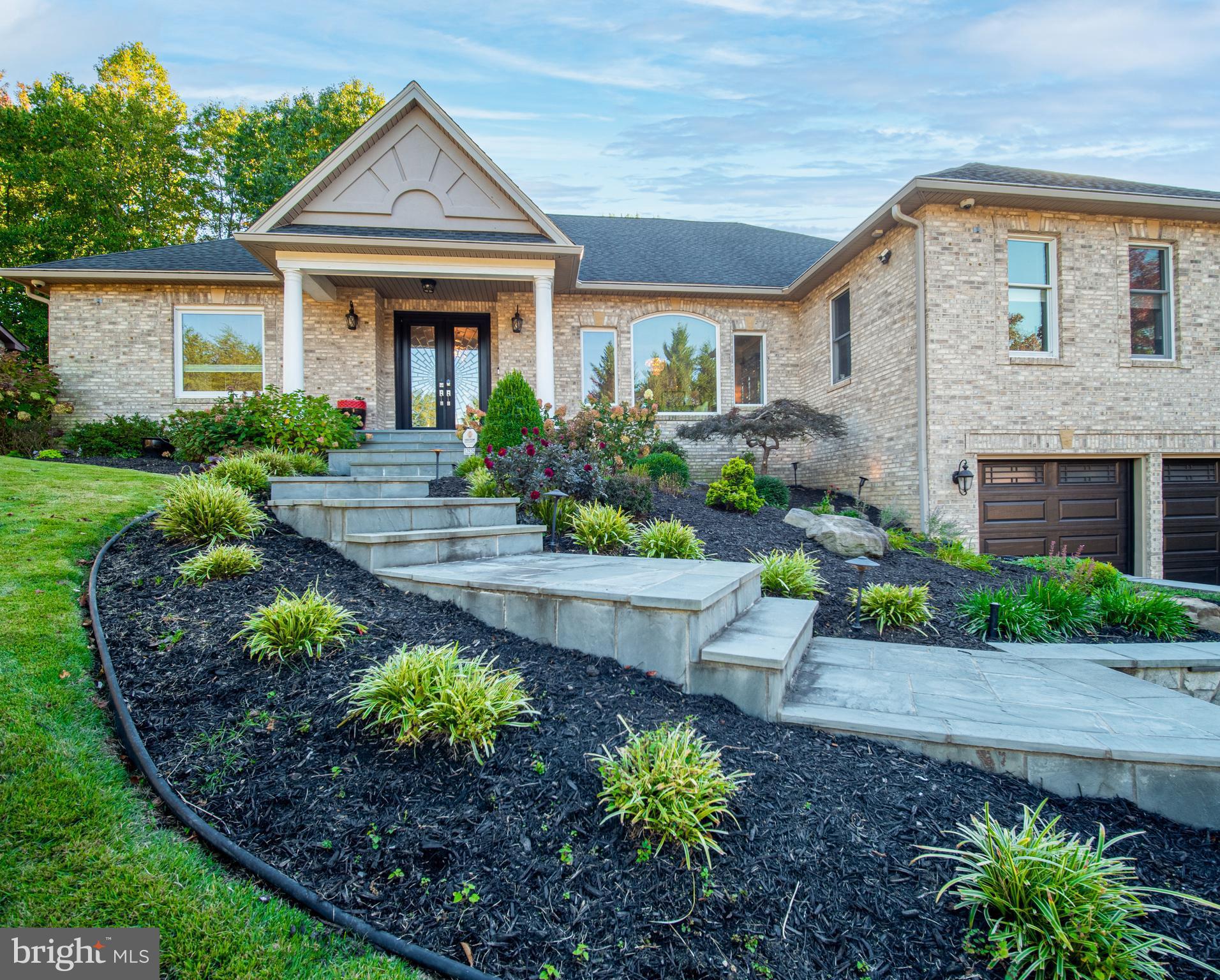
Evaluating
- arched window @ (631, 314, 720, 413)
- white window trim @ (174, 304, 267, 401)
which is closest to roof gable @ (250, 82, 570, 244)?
A: white window trim @ (174, 304, 267, 401)

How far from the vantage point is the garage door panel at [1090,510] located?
870 centimetres

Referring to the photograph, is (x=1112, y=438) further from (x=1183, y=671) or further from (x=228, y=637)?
(x=228, y=637)

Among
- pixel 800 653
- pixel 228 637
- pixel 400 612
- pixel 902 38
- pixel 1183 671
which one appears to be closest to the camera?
pixel 228 637

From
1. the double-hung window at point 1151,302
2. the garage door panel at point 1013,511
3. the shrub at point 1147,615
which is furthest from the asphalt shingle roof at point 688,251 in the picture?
the shrub at point 1147,615

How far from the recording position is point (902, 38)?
23.4 feet

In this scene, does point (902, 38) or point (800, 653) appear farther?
point (902, 38)

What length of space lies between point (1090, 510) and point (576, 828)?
10.1 m

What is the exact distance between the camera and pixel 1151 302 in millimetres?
8922

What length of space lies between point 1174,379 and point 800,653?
958 centimetres

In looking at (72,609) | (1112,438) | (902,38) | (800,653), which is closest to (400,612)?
(72,609)

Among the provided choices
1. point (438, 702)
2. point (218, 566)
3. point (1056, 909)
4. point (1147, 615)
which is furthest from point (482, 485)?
point (1147, 615)

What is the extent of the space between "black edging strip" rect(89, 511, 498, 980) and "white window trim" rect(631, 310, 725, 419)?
32.9 ft

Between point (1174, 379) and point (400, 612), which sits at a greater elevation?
point (1174, 379)

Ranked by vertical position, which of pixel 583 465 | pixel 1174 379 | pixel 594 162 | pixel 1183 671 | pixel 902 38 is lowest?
pixel 1183 671
